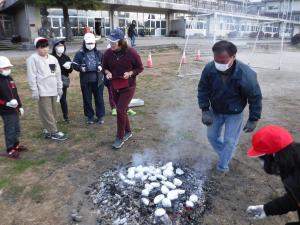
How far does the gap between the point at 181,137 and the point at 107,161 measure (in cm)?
169

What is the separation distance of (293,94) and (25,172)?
8570 millimetres

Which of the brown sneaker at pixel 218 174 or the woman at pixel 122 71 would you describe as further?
the woman at pixel 122 71

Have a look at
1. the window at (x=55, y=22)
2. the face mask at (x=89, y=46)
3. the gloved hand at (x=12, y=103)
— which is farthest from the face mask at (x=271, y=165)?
the window at (x=55, y=22)

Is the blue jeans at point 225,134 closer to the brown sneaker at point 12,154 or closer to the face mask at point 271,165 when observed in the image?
the face mask at point 271,165

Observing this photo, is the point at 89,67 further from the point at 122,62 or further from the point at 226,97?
the point at 226,97

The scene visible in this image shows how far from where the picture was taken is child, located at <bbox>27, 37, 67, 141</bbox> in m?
4.84

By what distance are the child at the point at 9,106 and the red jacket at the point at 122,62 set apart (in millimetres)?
1599

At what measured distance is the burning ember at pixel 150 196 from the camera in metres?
3.23

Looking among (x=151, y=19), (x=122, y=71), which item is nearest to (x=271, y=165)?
(x=122, y=71)

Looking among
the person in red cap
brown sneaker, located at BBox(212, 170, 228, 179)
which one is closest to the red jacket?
brown sneaker, located at BBox(212, 170, 228, 179)

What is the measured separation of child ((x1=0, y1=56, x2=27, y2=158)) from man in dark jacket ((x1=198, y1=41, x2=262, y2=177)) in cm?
297

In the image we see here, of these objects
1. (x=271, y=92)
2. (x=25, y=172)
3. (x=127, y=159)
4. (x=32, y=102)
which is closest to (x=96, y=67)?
(x=127, y=159)

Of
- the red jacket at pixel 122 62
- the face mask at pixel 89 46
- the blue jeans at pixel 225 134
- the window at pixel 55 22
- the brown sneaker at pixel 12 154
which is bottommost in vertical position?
the brown sneaker at pixel 12 154

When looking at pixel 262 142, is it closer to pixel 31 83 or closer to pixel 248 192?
pixel 248 192
